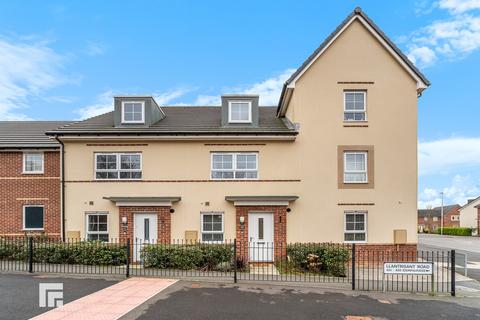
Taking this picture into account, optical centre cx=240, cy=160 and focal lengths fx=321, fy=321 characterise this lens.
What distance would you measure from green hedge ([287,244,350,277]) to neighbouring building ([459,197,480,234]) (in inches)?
2495

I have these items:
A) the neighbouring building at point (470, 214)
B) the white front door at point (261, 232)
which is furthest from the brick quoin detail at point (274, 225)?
the neighbouring building at point (470, 214)

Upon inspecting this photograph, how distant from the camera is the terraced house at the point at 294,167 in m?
14.6

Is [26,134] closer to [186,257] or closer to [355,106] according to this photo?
[186,257]

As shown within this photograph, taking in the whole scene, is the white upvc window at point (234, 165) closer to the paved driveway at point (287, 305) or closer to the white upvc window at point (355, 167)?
the white upvc window at point (355, 167)

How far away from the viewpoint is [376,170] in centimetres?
1478

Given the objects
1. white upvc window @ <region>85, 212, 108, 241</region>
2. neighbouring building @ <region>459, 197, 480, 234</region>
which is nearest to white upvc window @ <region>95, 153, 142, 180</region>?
white upvc window @ <region>85, 212, 108, 241</region>

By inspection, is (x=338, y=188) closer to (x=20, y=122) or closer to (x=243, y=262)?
(x=243, y=262)

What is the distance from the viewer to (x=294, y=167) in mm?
14906

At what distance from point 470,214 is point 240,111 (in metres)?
68.2

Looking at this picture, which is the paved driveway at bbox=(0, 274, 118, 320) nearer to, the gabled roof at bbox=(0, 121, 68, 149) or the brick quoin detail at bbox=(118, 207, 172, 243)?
the brick quoin detail at bbox=(118, 207, 172, 243)

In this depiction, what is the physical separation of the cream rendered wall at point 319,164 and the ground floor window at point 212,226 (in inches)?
10.7

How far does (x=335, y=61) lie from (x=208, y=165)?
7680mm

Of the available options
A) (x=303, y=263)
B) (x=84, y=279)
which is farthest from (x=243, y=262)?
(x=84, y=279)

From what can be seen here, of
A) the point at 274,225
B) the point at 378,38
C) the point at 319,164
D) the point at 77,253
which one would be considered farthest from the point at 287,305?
the point at 378,38
